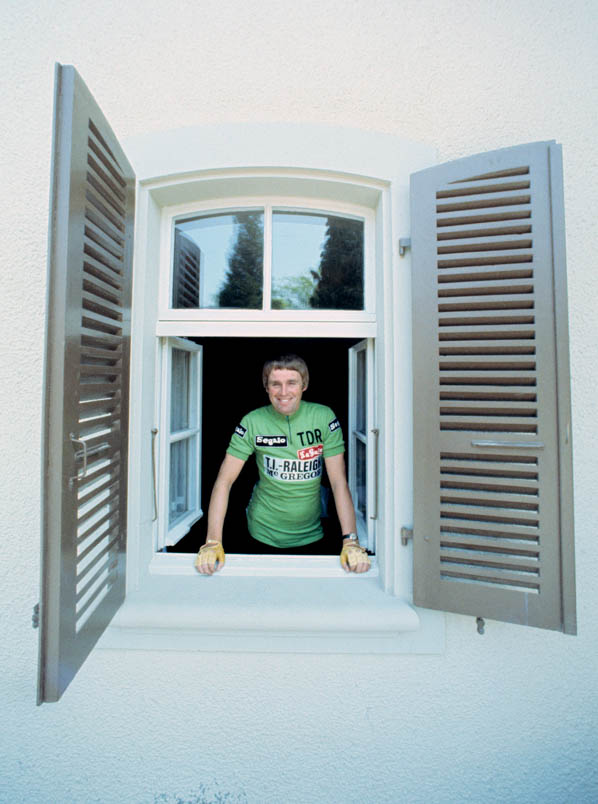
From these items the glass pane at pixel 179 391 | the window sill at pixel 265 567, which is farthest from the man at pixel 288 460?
the glass pane at pixel 179 391

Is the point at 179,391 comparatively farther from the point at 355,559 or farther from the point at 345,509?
the point at 355,559

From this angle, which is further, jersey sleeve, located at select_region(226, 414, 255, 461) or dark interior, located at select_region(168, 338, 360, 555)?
dark interior, located at select_region(168, 338, 360, 555)

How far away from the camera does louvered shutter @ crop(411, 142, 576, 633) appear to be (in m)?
1.43

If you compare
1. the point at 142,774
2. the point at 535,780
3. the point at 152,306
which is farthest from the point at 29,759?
the point at 535,780

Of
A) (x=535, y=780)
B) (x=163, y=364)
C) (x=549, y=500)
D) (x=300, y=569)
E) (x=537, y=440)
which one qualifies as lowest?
(x=535, y=780)

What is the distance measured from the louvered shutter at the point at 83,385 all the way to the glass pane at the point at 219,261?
40cm

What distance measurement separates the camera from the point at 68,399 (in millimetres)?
1138

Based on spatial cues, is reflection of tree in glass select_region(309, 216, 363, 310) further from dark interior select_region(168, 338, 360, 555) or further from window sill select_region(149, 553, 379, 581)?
dark interior select_region(168, 338, 360, 555)

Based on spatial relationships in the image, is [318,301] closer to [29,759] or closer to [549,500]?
[549,500]

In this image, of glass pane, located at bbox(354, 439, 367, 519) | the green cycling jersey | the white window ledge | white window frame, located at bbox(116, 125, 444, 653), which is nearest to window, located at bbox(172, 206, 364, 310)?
white window frame, located at bbox(116, 125, 444, 653)

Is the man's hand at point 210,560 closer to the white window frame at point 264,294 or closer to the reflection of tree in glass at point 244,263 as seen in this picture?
the white window frame at point 264,294

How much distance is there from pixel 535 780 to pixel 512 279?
1.93m

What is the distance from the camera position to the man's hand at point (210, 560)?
1758 mm

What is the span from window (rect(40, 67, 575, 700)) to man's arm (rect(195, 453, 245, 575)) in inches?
3.8
